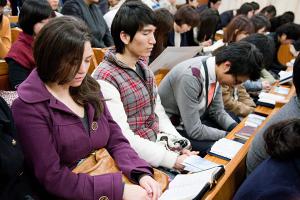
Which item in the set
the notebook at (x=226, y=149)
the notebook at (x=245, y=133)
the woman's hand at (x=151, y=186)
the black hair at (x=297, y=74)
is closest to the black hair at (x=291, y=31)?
the notebook at (x=245, y=133)

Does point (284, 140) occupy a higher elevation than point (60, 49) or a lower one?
lower

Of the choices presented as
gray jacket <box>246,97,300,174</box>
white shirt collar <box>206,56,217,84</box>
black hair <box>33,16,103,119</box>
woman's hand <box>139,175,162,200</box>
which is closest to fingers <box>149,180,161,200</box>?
woman's hand <box>139,175,162,200</box>

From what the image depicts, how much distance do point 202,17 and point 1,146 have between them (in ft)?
11.1

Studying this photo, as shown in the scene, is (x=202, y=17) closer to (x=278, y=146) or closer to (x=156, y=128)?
(x=156, y=128)

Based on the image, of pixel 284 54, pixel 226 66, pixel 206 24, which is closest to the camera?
pixel 226 66

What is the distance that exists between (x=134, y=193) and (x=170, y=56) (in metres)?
1.56

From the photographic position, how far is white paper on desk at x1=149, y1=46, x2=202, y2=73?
2377mm

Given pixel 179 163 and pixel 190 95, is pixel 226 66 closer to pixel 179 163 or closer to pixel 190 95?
pixel 190 95

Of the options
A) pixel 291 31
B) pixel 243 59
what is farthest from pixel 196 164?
pixel 291 31

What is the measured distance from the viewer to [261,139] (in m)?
1.17

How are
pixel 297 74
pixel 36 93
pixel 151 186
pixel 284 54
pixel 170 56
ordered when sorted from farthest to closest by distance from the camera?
pixel 284 54 < pixel 170 56 < pixel 297 74 < pixel 151 186 < pixel 36 93

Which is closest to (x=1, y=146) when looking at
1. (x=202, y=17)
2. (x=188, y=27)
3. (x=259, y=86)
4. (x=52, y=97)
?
(x=52, y=97)

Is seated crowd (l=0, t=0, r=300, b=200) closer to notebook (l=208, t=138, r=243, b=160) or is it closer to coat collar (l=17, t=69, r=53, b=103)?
coat collar (l=17, t=69, r=53, b=103)

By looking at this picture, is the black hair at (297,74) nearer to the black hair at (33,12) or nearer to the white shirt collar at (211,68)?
the white shirt collar at (211,68)
